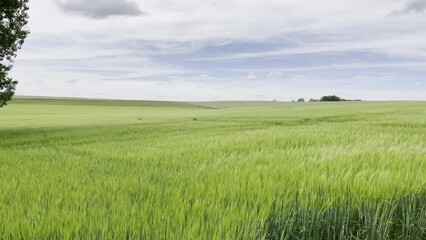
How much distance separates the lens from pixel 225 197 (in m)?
3.70

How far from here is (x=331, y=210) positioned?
3.51 metres

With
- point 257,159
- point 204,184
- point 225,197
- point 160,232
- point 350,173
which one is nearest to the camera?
point 160,232

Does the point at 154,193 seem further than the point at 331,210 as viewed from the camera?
Yes

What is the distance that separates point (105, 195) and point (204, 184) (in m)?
1.08

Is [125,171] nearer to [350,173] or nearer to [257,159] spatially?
[257,159]

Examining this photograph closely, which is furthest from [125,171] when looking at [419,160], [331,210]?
[419,160]

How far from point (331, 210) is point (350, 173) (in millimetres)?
1278

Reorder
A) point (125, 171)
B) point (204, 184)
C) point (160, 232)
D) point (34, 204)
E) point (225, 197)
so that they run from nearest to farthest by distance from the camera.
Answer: point (160, 232)
point (34, 204)
point (225, 197)
point (204, 184)
point (125, 171)

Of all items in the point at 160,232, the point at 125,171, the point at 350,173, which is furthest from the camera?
the point at 125,171

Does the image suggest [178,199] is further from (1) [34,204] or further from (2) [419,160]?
(2) [419,160]

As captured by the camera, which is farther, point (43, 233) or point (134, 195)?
point (134, 195)

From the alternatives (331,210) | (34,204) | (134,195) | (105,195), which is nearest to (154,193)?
(134,195)

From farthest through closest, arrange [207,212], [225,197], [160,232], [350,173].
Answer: [350,173], [225,197], [207,212], [160,232]

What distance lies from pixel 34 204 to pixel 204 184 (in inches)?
68.3
